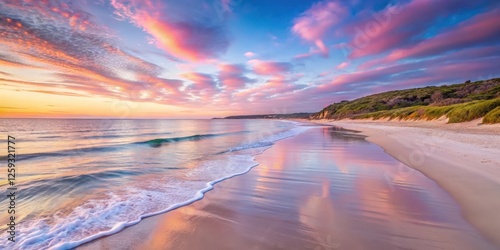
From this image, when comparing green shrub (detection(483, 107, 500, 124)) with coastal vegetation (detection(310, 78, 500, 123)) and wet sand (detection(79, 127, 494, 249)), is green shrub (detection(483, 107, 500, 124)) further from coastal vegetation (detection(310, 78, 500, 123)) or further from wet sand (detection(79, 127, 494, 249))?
wet sand (detection(79, 127, 494, 249))

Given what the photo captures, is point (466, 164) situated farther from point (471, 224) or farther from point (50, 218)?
point (50, 218)

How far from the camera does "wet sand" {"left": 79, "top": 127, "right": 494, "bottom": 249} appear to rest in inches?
133

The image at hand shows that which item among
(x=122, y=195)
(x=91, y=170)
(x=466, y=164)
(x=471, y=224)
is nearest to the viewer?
(x=471, y=224)

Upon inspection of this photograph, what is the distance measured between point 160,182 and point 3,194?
415cm

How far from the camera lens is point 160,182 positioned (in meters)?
7.66

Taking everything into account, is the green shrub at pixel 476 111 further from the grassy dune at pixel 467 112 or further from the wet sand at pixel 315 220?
the wet sand at pixel 315 220

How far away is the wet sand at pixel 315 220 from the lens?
133 inches

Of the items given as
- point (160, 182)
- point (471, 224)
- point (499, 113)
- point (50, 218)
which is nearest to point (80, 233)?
point (50, 218)

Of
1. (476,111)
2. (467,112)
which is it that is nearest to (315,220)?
(476,111)

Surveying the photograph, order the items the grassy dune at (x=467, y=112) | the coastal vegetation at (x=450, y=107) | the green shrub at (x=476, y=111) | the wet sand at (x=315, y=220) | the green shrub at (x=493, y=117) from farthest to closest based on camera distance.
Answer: the coastal vegetation at (x=450, y=107)
the green shrub at (x=476, y=111)
the grassy dune at (x=467, y=112)
the green shrub at (x=493, y=117)
the wet sand at (x=315, y=220)

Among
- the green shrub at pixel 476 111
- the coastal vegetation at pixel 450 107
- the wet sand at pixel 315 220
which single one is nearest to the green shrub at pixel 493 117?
the coastal vegetation at pixel 450 107

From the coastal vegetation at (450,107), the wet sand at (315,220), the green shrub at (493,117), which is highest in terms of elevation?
the coastal vegetation at (450,107)

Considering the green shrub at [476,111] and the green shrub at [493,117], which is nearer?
the green shrub at [493,117]

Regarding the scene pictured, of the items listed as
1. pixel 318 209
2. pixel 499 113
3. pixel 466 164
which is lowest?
pixel 318 209
